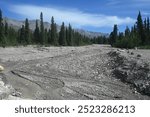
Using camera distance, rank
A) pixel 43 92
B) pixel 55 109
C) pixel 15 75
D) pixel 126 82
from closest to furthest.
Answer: pixel 55 109, pixel 43 92, pixel 126 82, pixel 15 75

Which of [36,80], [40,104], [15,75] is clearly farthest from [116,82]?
[40,104]

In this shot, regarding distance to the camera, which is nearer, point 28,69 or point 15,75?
point 15,75

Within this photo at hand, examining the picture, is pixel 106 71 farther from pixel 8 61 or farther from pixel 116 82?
pixel 8 61

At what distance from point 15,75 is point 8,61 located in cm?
1099

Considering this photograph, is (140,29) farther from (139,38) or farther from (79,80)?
(79,80)

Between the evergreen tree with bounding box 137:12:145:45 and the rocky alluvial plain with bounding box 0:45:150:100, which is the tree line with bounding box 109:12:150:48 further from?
the rocky alluvial plain with bounding box 0:45:150:100

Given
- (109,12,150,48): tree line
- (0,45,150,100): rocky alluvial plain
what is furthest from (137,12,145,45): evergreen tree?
(0,45,150,100): rocky alluvial plain

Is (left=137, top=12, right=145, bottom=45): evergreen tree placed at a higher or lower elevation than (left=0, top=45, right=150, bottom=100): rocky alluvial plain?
higher

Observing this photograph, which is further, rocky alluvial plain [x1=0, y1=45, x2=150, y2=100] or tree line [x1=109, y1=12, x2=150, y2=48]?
tree line [x1=109, y1=12, x2=150, y2=48]

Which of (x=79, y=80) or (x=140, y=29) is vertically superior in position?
(x=140, y=29)

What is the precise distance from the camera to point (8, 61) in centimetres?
4119

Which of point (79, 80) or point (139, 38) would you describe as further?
point (139, 38)

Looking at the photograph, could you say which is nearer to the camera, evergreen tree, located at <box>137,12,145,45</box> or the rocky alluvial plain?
the rocky alluvial plain

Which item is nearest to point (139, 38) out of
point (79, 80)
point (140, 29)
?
point (140, 29)
